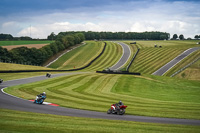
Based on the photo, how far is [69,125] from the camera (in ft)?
59.9

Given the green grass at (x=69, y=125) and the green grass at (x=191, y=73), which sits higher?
the green grass at (x=69, y=125)

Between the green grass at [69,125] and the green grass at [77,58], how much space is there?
293 ft

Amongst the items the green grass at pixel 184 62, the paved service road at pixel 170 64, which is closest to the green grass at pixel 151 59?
the green grass at pixel 184 62

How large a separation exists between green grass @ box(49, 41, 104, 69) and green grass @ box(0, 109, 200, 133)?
293ft

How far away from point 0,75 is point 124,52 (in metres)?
83.2

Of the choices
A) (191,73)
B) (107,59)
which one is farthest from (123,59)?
(191,73)

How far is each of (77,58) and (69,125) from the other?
110408 millimetres

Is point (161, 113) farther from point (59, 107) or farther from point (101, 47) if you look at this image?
point (101, 47)

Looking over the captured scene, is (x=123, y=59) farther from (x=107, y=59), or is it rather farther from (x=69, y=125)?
(x=69, y=125)

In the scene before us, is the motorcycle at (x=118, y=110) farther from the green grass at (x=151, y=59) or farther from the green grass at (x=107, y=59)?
the green grass at (x=107, y=59)

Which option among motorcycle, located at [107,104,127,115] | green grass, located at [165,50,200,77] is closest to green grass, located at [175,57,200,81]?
green grass, located at [165,50,200,77]

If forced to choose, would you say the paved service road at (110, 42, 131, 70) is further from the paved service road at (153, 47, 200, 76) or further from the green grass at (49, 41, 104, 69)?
the paved service road at (153, 47, 200, 76)

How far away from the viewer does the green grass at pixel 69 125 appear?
16734 millimetres

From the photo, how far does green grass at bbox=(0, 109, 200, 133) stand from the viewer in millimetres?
16734
